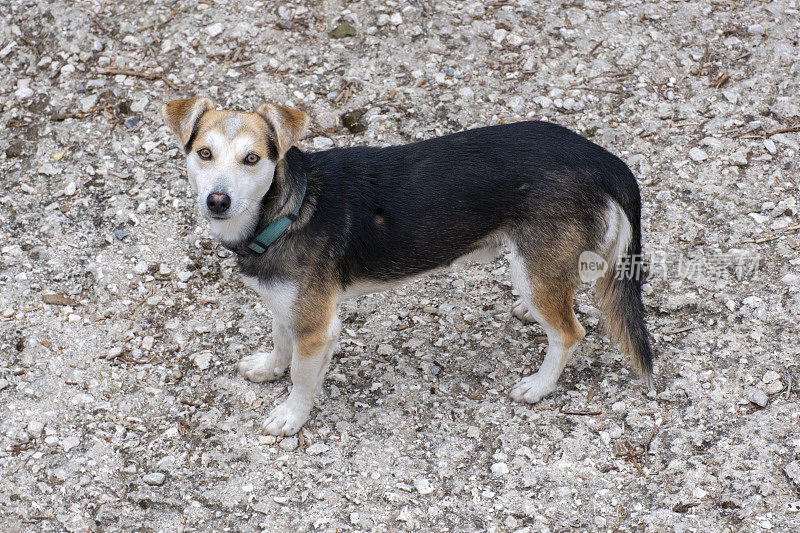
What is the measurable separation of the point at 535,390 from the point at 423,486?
997 mm

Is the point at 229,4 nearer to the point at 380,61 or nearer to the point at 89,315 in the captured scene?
the point at 380,61

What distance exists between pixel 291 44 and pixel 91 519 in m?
4.54

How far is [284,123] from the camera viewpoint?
4312 millimetres

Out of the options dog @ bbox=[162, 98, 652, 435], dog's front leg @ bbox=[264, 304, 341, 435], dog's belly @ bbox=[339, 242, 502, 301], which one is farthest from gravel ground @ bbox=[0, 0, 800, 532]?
dog's belly @ bbox=[339, 242, 502, 301]

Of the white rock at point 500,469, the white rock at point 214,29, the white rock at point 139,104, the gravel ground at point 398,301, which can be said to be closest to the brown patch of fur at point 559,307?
the gravel ground at point 398,301

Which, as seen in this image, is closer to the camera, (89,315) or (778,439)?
(778,439)

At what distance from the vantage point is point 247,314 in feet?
18.8

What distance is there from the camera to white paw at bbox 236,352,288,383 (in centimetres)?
526

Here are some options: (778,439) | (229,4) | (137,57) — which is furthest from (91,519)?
(229,4)

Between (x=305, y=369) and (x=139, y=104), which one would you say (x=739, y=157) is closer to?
(x=305, y=369)

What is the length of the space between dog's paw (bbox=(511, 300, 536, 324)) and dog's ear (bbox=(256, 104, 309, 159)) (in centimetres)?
214

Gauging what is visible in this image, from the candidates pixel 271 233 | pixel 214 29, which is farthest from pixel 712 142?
pixel 214 29

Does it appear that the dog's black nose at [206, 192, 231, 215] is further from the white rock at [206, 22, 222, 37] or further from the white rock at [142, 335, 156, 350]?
the white rock at [206, 22, 222, 37]

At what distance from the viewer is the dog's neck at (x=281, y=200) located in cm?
440
